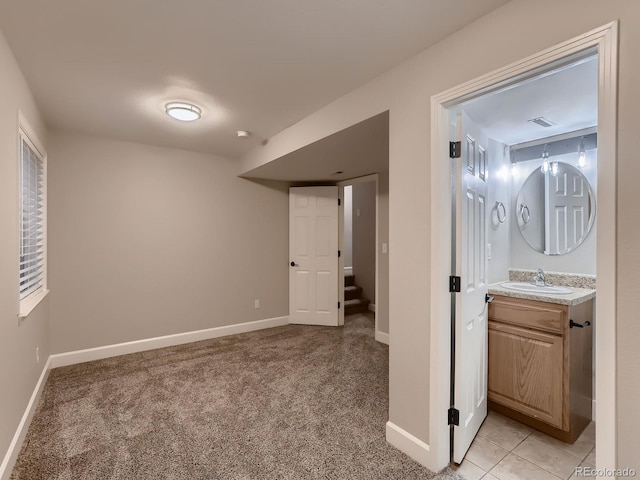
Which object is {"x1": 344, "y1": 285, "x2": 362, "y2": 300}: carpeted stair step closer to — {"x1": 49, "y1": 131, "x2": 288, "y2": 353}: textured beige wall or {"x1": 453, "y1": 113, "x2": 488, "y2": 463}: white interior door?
{"x1": 49, "y1": 131, "x2": 288, "y2": 353}: textured beige wall

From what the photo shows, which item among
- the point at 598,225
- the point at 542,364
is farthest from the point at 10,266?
the point at 542,364

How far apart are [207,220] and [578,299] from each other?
12.6ft

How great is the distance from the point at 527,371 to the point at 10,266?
11.1 ft

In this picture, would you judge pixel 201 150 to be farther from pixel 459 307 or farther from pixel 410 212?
pixel 459 307

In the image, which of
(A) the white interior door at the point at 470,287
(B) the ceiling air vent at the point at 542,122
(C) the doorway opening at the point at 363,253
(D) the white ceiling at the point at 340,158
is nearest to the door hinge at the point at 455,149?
(A) the white interior door at the point at 470,287

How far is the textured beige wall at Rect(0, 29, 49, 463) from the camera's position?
5.78 feet

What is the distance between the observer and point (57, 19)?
1.62 meters

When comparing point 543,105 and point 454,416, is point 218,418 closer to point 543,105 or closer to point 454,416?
point 454,416

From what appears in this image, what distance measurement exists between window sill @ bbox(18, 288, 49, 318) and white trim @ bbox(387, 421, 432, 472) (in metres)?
2.50

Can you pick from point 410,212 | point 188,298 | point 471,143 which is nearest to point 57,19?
point 410,212

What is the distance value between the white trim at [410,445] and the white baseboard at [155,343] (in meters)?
2.80

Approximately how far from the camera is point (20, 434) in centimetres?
203

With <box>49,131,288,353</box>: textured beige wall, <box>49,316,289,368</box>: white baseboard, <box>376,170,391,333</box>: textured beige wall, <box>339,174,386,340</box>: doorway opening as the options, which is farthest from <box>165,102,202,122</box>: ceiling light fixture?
<box>339,174,386,340</box>: doorway opening

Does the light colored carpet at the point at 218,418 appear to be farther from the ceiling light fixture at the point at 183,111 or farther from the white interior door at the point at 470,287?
the ceiling light fixture at the point at 183,111
